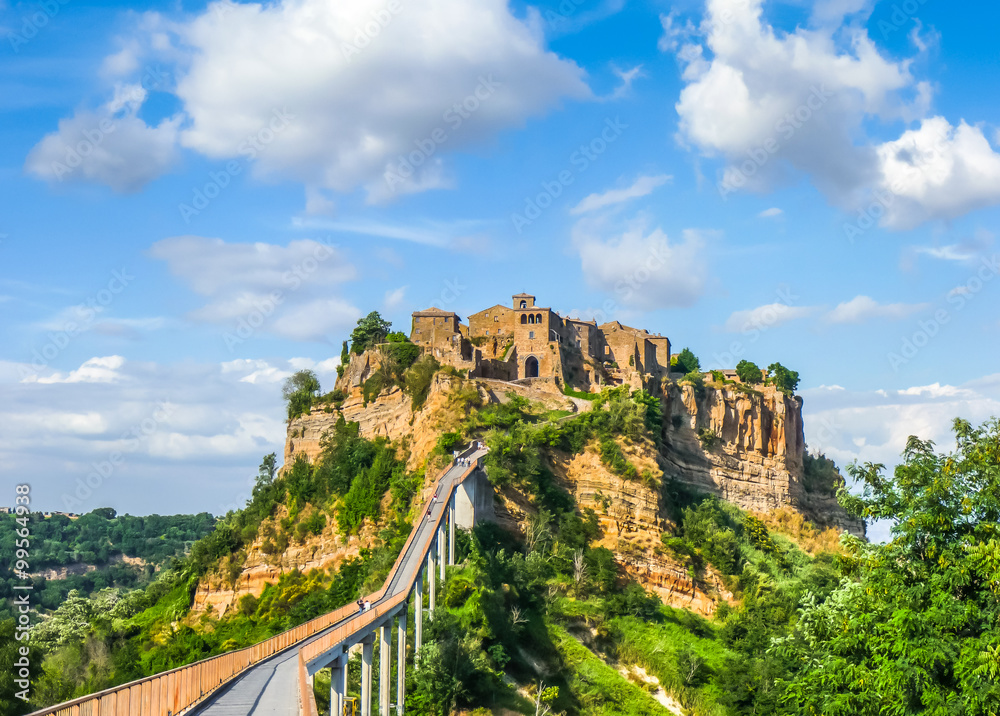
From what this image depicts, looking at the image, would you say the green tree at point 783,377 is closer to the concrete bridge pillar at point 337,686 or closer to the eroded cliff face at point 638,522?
the eroded cliff face at point 638,522

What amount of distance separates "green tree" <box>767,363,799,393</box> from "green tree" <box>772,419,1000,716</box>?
217 feet

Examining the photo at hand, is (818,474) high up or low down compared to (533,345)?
down

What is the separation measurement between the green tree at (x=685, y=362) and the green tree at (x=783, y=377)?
700 cm

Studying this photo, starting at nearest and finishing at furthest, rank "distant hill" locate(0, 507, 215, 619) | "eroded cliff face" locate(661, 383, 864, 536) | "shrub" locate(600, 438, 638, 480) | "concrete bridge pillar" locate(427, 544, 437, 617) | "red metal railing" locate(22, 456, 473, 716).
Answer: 1. "red metal railing" locate(22, 456, 473, 716)
2. "concrete bridge pillar" locate(427, 544, 437, 617)
3. "shrub" locate(600, 438, 638, 480)
4. "eroded cliff face" locate(661, 383, 864, 536)
5. "distant hill" locate(0, 507, 215, 619)

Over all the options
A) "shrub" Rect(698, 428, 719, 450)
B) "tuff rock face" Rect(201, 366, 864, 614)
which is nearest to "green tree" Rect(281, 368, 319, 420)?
"tuff rock face" Rect(201, 366, 864, 614)

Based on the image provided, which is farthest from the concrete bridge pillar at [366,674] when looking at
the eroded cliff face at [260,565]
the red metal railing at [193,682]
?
the eroded cliff face at [260,565]

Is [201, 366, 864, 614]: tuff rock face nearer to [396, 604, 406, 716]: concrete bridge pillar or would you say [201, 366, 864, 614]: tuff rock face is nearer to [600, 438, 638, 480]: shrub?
[600, 438, 638, 480]: shrub

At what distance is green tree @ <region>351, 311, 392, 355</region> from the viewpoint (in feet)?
234

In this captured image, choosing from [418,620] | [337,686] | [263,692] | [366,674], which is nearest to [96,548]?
[418,620]

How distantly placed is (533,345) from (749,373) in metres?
25.8

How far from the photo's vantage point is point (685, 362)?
87875mm

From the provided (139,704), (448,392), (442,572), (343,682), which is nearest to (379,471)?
(448,392)

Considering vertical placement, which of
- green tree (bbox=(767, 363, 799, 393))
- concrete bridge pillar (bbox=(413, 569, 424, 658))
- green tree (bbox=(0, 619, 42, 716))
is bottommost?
green tree (bbox=(0, 619, 42, 716))

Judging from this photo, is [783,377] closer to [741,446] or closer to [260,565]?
[741,446]
